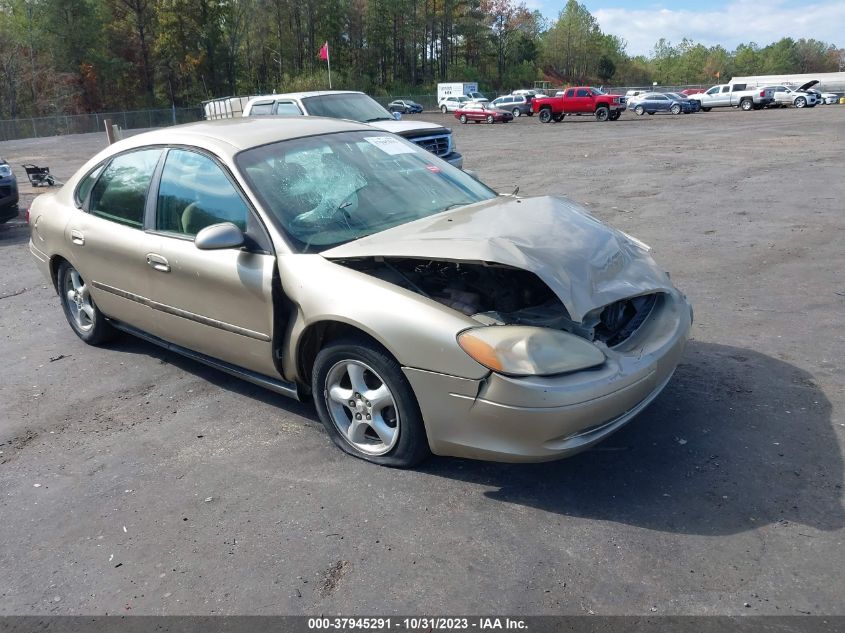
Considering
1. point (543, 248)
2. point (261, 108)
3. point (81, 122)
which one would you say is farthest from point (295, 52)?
point (543, 248)

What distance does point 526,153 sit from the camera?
65.3 feet

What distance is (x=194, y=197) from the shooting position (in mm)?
4250

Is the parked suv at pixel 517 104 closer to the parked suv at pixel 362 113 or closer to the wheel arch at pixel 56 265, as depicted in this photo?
the parked suv at pixel 362 113

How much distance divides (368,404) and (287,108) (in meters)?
10.0

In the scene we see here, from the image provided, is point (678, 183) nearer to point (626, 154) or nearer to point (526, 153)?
point (626, 154)

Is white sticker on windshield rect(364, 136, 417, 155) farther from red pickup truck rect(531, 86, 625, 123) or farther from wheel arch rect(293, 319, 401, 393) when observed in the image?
red pickup truck rect(531, 86, 625, 123)

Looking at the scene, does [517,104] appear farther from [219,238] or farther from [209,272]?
[219,238]

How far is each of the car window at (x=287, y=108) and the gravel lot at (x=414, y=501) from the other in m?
7.41

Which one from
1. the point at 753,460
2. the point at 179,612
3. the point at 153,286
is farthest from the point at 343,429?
the point at 753,460

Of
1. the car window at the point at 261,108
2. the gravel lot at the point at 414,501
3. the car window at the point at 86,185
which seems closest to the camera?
the gravel lot at the point at 414,501

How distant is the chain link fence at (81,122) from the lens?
4550 cm

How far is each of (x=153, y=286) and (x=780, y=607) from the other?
12.4 feet

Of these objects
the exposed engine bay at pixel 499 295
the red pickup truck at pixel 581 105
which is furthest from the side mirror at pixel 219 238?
the red pickup truck at pixel 581 105

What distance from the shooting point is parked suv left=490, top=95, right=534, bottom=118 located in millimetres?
46562
